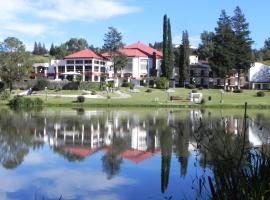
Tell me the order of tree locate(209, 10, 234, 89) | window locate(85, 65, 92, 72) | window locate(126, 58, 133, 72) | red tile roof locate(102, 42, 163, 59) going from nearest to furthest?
1. tree locate(209, 10, 234, 89)
2. window locate(85, 65, 92, 72)
3. window locate(126, 58, 133, 72)
4. red tile roof locate(102, 42, 163, 59)

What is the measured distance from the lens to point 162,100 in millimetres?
76062

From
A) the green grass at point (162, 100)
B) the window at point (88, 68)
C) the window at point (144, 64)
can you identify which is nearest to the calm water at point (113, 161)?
the green grass at point (162, 100)

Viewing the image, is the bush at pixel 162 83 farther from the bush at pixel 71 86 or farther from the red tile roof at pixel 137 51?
the red tile roof at pixel 137 51

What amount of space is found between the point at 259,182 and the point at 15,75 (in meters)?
79.5

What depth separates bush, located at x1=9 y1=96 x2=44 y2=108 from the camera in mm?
68000

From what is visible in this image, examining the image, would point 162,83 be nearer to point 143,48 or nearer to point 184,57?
point 184,57

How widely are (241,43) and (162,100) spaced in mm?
25769

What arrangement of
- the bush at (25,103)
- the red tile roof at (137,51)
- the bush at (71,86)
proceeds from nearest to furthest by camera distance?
the bush at (25,103) < the bush at (71,86) < the red tile roof at (137,51)

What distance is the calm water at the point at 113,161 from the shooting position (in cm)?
1261

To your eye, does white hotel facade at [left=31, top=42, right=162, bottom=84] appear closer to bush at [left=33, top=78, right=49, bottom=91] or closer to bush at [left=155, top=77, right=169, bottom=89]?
bush at [left=155, top=77, right=169, bottom=89]

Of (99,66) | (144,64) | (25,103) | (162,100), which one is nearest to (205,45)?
(144,64)

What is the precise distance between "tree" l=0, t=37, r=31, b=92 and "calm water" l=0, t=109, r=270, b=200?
163 ft

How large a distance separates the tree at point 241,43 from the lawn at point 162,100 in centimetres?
646

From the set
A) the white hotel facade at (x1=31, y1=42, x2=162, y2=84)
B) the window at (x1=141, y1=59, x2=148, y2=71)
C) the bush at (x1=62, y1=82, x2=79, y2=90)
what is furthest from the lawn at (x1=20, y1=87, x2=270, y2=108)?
the window at (x1=141, y1=59, x2=148, y2=71)
